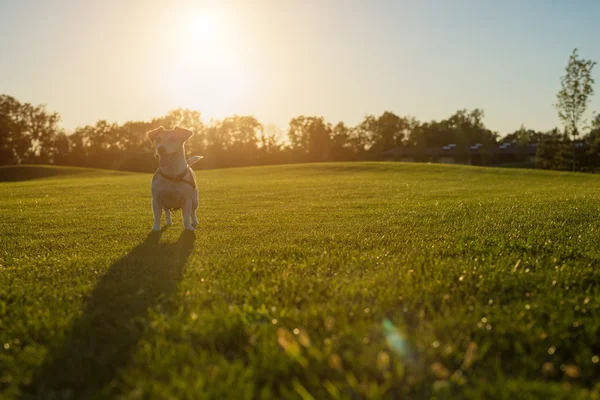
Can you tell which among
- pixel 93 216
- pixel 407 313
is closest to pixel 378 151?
pixel 93 216

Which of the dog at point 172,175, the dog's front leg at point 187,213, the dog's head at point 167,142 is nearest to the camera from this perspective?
the dog's head at point 167,142

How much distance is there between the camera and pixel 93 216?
38.9 ft

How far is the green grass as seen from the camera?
113 inches

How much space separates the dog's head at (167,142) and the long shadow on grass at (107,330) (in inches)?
106

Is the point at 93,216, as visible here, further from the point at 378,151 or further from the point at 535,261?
the point at 378,151

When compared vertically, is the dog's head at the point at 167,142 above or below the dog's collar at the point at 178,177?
above

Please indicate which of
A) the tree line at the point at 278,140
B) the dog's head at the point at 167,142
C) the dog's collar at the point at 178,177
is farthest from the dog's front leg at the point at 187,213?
the tree line at the point at 278,140

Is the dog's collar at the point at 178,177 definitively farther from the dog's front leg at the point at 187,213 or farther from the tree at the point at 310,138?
the tree at the point at 310,138

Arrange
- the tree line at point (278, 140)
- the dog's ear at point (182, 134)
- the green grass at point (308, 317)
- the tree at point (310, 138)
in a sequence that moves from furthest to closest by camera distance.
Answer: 1. the tree at point (310, 138)
2. the tree line at point (278, 140)
3. the dog's ear at point (182, 134)
4. the green grass at point (308, 317)

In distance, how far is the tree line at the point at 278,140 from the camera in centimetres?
7762

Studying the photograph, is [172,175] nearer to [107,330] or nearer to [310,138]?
[107,330]

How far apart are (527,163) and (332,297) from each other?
347ft

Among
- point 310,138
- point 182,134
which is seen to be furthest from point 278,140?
point 182,134

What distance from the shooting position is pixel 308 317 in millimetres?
3734
